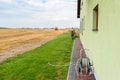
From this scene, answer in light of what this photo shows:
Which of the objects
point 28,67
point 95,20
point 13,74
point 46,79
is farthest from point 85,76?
point 28,67

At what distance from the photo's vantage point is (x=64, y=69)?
985 centimetres

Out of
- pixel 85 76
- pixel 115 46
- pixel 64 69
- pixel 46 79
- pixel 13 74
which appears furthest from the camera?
pixel 64 69

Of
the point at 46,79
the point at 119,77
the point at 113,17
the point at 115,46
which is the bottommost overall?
the point at 46,79

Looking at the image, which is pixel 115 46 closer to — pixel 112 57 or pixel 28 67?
pixel 112 57

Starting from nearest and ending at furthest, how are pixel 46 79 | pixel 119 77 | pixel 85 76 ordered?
pixel 119 77 < pixel 85 76 < pixel 46 79

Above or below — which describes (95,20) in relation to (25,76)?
above

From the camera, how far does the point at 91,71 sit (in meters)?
8.10

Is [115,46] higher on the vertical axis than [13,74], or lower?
higher

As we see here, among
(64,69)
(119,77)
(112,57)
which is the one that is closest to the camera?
(119,77)

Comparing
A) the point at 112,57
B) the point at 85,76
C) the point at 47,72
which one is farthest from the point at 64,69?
the point at 112,57

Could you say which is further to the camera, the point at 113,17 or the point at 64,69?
the point at 64,69

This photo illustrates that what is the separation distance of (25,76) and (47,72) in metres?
0.99

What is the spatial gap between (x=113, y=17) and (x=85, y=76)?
3728 mm

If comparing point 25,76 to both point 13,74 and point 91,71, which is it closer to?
point 13,74
